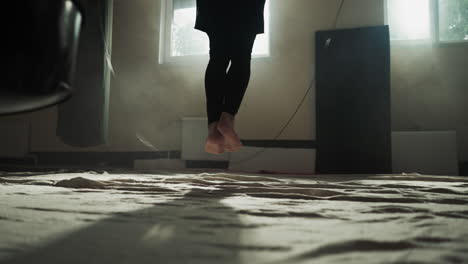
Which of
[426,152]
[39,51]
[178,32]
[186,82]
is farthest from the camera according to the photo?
[178,32]

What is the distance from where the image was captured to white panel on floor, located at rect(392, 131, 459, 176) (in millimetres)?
2441

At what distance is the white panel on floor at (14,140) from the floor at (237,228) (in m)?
3.07

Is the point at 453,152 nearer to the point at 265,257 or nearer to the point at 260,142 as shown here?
the point at 260,142

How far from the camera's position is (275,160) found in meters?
2.80

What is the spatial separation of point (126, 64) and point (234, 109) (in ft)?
7.90

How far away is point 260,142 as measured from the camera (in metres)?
3.03

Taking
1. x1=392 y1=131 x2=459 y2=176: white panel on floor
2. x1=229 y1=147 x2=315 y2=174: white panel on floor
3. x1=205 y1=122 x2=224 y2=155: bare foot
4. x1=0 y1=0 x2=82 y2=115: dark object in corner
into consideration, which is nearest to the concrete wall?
x1=229 y1=147 x2=315 y2=174: white panel on floor

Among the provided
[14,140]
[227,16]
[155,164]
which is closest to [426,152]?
[227,16]

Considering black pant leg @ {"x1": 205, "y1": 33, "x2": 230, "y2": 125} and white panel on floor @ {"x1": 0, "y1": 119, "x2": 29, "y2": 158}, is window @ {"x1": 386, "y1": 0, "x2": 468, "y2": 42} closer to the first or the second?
black pant leg @ {"x1": 205, "y1": 33, "x2": 230, "y2": 125}

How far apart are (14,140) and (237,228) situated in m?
3.88

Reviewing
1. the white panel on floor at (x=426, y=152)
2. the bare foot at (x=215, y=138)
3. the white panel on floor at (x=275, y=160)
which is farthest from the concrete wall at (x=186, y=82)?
the bare foot at (x=215, y=138)

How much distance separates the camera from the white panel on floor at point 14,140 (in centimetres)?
363

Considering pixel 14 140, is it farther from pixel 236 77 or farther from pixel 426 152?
pixel 426 152

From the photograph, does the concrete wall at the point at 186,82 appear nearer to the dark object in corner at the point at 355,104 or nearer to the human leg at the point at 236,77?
the dark object in corner at the point at 355,104
